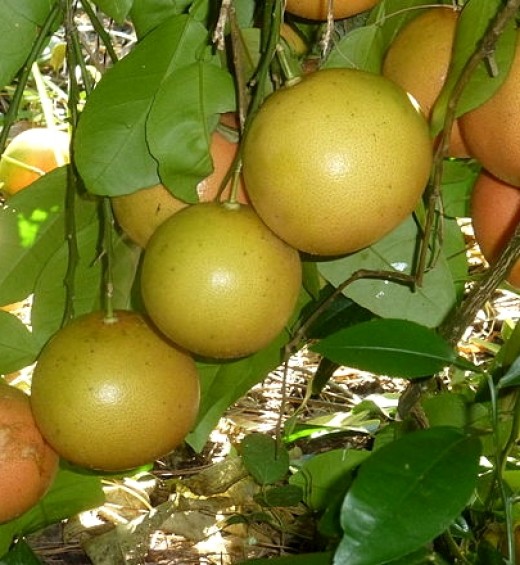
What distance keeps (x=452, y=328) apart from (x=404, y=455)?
341 mm

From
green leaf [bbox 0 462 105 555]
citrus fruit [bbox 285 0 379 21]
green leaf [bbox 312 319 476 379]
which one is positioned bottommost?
green leaf [bbox 0 462 105 555]

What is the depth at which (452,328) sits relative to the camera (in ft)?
2.84

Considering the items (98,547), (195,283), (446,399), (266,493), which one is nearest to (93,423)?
(195,283)

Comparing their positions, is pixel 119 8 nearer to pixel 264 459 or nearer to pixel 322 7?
pixel 322 7

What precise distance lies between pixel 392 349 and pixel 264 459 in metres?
0.68

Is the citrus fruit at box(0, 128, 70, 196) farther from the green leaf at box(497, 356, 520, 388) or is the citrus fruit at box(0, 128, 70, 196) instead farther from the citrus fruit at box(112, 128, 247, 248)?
the green leaf at box(497, 356, 520, 388)

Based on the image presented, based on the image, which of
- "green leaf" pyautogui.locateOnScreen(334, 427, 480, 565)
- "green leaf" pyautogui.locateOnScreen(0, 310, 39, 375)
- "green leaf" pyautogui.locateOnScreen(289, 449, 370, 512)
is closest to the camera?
"green leaf" pyautogui.locateOnScreen(334, 427, 480, 565)

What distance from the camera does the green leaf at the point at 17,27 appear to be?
0.79 meters

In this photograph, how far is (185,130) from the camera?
2.30 ft

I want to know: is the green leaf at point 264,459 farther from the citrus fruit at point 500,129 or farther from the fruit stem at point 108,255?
the citrus fruit at point 500,129

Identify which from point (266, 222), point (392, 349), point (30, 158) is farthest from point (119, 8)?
point (30, 158)

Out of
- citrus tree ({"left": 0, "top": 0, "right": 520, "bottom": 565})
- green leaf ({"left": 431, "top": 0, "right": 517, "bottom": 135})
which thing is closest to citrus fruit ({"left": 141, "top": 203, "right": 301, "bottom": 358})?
citrus tree ({"left": 0, "top": 0, "right": 520, "bottom": 565})

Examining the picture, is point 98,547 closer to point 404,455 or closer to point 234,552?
point 234,552

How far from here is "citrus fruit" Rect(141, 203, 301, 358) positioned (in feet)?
2.11
